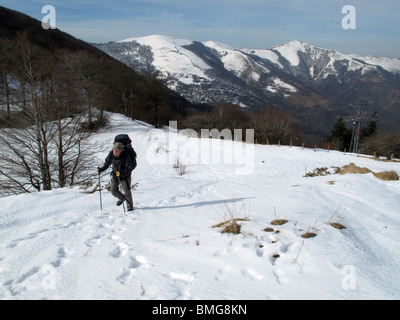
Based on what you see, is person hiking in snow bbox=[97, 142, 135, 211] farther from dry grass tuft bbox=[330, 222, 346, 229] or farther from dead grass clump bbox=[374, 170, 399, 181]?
dead grass clump bbox=[374, 170, 399, 181]

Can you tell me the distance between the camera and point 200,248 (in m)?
3.44

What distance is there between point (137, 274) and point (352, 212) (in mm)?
4571

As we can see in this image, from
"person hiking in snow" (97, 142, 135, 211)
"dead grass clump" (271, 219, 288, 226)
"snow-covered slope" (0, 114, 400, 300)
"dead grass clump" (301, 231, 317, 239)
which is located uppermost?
"person hiking in snow" (97, 142, 135, 211)

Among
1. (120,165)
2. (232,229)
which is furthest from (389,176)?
(120,165)

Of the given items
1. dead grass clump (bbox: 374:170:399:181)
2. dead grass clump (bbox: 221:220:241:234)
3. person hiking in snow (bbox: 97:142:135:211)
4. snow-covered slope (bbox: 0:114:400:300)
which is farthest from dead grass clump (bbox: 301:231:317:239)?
dead grass clump (bbox: 374:170:399:181)

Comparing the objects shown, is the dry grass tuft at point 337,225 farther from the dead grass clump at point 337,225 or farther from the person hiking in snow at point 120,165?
the person hiking in snow at point 120,165

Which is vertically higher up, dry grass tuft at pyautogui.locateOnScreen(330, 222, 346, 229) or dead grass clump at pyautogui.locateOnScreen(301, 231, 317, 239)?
dead grass clump at pyautogui.locateOnScreen(301, 231, 317, 239)

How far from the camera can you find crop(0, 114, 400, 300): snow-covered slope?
2.55 meters

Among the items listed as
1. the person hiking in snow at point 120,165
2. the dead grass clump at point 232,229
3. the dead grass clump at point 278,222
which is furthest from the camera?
the person hiking in snow at point 120,165

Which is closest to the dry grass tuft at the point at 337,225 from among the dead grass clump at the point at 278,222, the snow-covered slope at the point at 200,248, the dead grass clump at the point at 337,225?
the dead grass clump at the point at 337,225

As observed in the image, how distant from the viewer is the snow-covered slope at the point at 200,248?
2.55 meters

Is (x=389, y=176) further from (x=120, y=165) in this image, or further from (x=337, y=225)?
(x=120, y=165)
